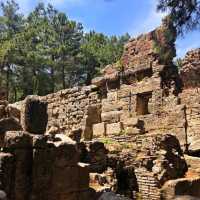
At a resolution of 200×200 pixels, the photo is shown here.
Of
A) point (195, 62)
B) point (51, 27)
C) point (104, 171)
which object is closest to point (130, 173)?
point (104, 171)

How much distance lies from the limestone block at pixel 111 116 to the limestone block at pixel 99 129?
0.28 m

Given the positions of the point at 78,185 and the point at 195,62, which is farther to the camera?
the point at 195,62

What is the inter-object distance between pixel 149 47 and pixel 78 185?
36.2ft

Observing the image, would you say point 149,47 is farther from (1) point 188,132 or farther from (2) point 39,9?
(2) point 39,9

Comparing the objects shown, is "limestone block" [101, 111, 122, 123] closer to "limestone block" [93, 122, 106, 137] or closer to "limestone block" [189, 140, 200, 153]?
"limestone block" [93, 122, 106, 137]

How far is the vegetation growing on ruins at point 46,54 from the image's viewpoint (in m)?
34.7

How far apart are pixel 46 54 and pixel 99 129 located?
18.0m

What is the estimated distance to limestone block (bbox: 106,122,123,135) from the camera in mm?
18472

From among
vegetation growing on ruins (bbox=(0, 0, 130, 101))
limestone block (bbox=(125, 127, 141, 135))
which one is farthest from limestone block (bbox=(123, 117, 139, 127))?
vegetation growing on ruins (bbox=(0, 0, 130, 101))

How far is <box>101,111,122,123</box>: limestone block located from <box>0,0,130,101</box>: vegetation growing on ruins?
15285 mm

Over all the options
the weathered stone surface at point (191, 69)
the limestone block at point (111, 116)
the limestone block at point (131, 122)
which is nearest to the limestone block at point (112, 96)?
the limestone block at point (111, 116)

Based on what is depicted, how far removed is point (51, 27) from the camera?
123ft

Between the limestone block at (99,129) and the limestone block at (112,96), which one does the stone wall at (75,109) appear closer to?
the limestone block at (99,129)

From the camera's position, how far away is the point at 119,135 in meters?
17.9
